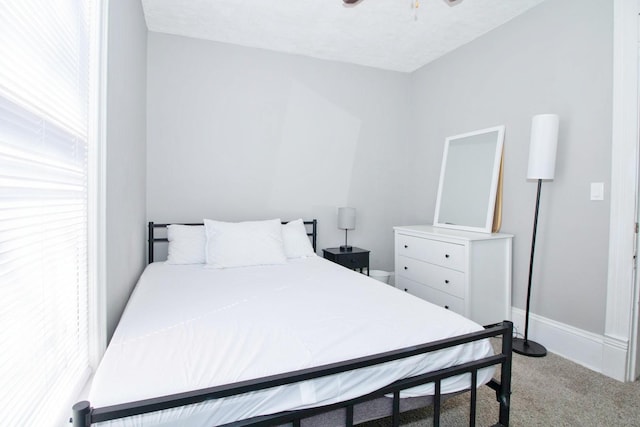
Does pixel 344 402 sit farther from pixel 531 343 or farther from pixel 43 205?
pixel 531 343

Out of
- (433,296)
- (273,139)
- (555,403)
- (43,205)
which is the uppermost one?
(273,139)

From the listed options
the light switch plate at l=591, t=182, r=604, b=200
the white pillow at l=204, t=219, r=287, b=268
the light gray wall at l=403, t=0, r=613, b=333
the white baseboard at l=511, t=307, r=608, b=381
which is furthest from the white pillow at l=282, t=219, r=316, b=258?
the light switch plate at l=591, t=182, r=604, b=200

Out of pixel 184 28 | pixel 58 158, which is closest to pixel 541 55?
pixel 184 28

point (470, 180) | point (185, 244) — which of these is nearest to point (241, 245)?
point (185, 244)

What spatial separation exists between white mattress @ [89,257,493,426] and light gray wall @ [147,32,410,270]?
133cm

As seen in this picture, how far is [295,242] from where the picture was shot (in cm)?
291

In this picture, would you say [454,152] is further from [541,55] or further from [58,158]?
[58,158]

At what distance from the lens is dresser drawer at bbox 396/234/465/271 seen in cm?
258

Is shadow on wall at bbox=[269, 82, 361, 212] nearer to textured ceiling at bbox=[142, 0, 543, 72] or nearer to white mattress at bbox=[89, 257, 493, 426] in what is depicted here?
textured ceiling at bbox=[142, 0, 543, 72]

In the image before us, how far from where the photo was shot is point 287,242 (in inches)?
114

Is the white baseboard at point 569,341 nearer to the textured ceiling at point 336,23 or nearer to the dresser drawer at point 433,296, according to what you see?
the dresser drawer at point 433,296

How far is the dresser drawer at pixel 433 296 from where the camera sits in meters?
2.58

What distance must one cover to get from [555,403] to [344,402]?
138 cm

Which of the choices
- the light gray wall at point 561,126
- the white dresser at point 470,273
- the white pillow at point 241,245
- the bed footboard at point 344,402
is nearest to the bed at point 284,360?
the bed footboard at point 344,402
